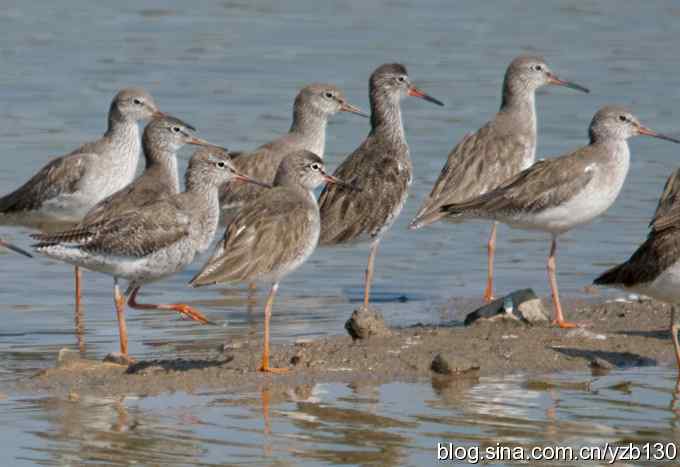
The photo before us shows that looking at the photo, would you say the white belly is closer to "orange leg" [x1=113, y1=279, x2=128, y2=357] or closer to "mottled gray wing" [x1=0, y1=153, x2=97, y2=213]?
"orange leg" [x1=113, y1=279, x2=128, y2=357]

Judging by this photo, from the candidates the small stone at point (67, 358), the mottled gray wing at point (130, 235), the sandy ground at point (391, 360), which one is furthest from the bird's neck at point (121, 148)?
the small stone at point (67, 358)

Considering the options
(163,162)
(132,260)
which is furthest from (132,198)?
(132,260)

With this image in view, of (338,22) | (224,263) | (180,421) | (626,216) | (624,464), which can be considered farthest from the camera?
(338,22)

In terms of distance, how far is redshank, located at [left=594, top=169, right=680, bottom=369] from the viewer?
437 inches

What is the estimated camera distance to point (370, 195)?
559 inches

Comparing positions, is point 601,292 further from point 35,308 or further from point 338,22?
point 338,22

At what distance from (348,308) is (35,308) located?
2726 millimetres

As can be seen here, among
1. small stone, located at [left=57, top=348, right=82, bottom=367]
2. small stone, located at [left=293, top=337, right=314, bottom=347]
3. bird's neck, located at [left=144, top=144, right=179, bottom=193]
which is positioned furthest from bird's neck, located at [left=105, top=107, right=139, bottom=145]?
small stone, located at [left=57, top=348, right=82, bottom=367]

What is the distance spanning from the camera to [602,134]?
13.8 metres

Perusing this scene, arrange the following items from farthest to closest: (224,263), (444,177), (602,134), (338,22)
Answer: (338,22) < (444,177) < (602,134) < (224,263)

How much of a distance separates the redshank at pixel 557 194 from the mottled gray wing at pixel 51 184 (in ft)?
13.0

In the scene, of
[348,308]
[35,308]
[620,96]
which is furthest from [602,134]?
[620,96]

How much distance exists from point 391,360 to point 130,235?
7.48 ft

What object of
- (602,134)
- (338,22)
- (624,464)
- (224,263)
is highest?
(338,22)
